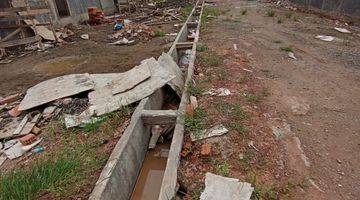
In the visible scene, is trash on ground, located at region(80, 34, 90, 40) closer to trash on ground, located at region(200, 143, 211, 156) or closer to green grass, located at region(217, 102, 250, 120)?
green grass, located at region(217, 102, 250, 120)

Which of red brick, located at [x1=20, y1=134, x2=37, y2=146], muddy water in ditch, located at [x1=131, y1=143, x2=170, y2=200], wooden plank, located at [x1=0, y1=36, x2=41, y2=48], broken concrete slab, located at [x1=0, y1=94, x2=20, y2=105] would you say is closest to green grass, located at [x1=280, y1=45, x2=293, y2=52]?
muddy water in ditch, located at [x1=131, y1=143, x2=170, y2=200]

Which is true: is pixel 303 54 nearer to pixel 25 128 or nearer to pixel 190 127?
pixel 190 127

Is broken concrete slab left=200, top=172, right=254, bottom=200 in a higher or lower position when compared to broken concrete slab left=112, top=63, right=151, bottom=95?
lower

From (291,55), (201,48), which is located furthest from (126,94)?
(291,55)

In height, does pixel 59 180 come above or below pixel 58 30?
below

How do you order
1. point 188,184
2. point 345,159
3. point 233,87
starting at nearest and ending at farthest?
point 188,184 < point 345,159 < point 233,87

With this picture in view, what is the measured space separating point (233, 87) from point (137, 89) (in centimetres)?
187

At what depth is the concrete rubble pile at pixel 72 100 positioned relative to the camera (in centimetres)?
438

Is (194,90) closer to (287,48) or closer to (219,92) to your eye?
(219,92)

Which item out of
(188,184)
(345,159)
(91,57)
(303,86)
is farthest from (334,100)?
(91,57)

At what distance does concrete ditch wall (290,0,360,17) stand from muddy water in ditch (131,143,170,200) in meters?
8.76

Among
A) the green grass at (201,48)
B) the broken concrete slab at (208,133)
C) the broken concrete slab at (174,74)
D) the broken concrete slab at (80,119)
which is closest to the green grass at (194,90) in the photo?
the broken concrete slab at (174,74)

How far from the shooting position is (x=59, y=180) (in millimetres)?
3242

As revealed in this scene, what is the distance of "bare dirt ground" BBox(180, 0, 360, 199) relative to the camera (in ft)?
10.6
